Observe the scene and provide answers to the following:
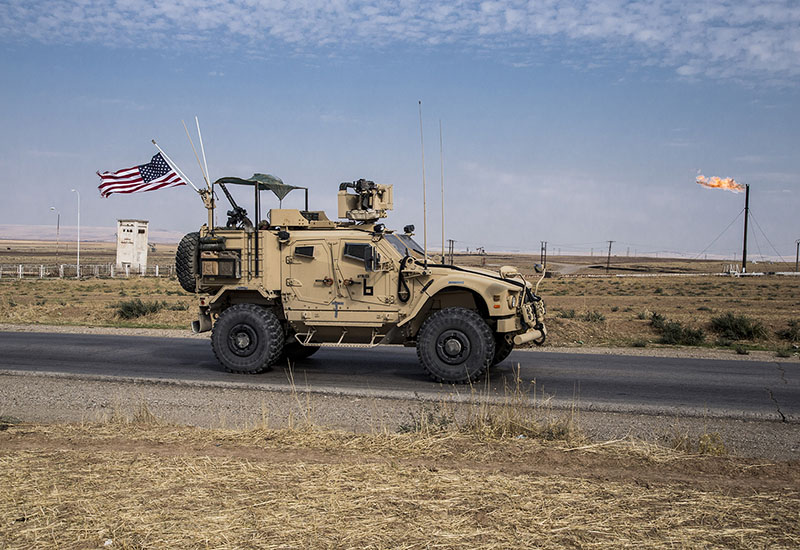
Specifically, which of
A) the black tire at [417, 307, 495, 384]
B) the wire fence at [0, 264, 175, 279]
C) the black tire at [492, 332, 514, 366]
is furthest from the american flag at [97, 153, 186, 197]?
the wire fence at [0, 264, 175, 279]

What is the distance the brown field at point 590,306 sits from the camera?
17.8 meters

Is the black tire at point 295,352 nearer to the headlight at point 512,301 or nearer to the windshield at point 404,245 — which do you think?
the windshield at point 404,245

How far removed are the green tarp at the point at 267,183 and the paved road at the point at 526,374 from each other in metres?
3.15

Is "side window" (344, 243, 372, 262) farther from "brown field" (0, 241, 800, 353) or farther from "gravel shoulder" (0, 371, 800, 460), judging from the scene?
"brown field" (0, 241, 800, 353)

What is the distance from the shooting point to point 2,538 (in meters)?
4.64

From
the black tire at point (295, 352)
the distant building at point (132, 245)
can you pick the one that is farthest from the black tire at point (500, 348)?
the distant building at point (132, 245)

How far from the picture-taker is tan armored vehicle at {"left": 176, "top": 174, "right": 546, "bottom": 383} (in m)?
11.0

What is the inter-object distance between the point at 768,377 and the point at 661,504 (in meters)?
7.72

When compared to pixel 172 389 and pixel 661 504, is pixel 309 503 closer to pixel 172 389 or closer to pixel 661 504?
pixel 661 504

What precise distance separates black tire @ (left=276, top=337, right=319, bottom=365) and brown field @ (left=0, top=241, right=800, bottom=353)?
6.12 meters

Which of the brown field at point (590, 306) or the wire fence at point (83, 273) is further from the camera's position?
the wire fence at point (83, 273)

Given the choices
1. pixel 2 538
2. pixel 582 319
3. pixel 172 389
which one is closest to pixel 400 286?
pixel 172 389

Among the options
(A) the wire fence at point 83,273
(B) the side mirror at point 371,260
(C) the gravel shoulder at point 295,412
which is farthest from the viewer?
(A) the wire fence at point 83,273

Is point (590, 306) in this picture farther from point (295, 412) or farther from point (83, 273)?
point (83, 273)
